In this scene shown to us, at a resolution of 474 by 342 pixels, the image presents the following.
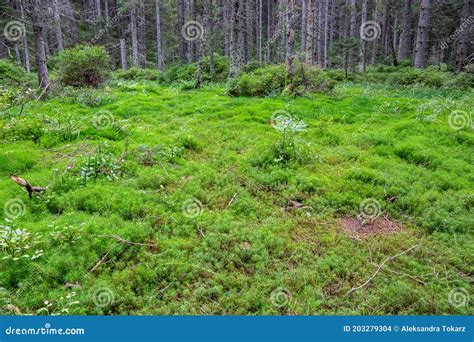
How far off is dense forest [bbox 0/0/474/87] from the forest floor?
5.75 metres

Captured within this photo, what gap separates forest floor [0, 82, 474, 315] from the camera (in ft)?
14.8

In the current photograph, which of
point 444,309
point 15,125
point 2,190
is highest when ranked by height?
point 15,125

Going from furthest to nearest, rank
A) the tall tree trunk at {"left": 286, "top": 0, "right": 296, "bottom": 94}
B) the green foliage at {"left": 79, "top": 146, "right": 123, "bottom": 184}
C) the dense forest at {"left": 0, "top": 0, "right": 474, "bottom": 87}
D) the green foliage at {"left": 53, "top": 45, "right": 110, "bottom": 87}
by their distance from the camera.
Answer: the dense forest at {"left": 0, "top": 0, "right": 474, "bottom": 87} → the green foliage at {"left": 53, "top": 45, "right": 110, "bottom": 87} → the tall tree trunk at {"left": 286, "top": 0, "right": 296, "bottom": 94} → the green foliage at {"left": 79, "top": 146, "right": 123, "bottom": 184}

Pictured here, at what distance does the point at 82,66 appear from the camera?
15.4 metres

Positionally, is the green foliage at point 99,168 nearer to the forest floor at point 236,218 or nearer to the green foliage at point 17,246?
the forest floor at point 236,218

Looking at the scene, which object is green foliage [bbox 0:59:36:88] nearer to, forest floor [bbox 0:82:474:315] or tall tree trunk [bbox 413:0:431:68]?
forest floor [bbox 0:82:474:315]

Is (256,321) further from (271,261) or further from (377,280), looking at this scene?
(377,280)

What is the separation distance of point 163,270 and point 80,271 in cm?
106

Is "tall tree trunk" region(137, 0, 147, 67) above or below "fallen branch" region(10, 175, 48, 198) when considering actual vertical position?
above

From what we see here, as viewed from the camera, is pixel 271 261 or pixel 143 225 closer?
pixel 271 261

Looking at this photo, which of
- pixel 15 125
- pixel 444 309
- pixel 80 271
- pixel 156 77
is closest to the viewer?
pixel 444 309

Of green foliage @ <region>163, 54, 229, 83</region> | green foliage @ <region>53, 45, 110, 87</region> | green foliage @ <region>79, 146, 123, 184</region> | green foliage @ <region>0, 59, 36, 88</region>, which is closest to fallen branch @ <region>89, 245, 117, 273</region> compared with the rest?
green foliage @ <region>79, 146, 123, 184</region>

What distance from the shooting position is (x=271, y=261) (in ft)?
16.8

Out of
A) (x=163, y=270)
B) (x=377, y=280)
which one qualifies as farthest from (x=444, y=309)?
(x=163, y=270)
